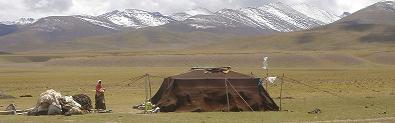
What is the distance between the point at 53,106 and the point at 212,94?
6756 millimetres

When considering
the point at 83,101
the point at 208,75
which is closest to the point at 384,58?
the point at 208,75

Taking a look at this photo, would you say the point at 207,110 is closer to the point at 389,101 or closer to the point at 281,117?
the point at 281,117

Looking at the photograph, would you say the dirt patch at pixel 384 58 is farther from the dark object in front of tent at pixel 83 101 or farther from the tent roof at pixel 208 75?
the dark object in front of tent at pixel 83 101

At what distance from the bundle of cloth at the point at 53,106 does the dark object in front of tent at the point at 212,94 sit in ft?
13.3

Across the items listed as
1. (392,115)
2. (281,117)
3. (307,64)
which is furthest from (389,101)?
(307,64)

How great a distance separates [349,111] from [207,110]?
227 inches

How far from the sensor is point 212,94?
28797mm

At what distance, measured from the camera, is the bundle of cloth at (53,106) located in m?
25.9

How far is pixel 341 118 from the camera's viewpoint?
2438cm

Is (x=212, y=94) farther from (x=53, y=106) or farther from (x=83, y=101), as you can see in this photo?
(x=53, y=106)

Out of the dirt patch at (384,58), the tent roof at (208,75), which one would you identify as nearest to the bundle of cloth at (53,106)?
the tent roof at (208,75)

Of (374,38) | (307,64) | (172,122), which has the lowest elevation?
(172,122)

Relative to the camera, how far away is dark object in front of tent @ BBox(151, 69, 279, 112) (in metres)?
28.5

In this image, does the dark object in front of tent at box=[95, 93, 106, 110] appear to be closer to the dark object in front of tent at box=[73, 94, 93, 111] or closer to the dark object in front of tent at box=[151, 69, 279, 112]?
the dark object in front of tent at box=[73, 94, 93, 111]
